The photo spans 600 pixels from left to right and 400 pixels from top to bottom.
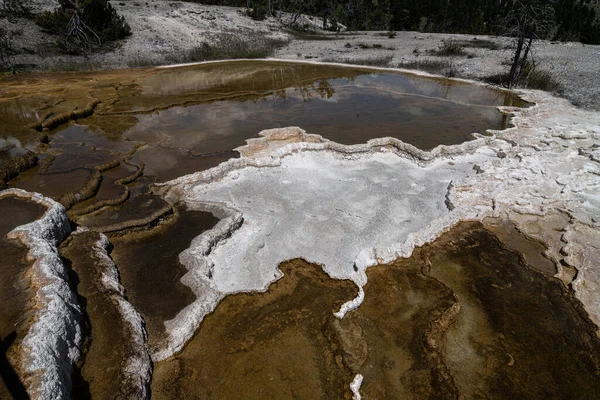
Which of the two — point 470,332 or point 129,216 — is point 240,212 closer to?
point 129,216

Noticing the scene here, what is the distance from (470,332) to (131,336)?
380cm

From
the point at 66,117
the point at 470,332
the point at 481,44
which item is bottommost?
the point at 470,332

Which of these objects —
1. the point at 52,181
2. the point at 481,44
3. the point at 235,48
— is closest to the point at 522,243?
the point at 52,181

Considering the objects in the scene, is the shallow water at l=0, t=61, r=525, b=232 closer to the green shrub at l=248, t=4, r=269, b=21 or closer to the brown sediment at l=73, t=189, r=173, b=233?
the brown sediment at l=73, t=189, r=173, b=233

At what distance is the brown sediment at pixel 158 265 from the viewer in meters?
4.42

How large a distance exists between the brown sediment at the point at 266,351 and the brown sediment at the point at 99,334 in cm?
36

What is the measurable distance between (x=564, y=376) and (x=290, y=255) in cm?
345

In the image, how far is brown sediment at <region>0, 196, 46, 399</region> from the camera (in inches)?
125

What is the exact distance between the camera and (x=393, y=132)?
966 centimetres

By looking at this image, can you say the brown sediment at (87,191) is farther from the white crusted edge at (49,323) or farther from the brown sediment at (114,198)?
the white crusted edge at (49,323)

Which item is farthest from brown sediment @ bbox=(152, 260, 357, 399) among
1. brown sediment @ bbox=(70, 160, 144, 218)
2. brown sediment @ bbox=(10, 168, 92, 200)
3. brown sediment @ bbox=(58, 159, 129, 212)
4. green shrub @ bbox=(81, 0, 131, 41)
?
green shrub @ bbox=(81, 0, 131, 41)

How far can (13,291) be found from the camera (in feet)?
13.1

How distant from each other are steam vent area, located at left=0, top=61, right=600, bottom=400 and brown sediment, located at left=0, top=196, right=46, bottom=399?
0.06 feet

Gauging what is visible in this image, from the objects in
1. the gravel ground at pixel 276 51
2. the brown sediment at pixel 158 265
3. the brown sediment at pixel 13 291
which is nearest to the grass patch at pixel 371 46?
the gravel ground at pixel 276 51
